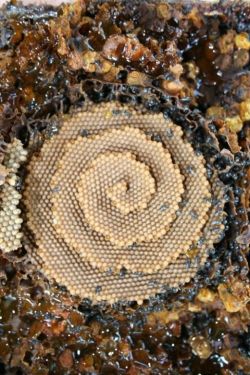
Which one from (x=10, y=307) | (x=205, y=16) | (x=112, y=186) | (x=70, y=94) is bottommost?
(x=10, y=307)

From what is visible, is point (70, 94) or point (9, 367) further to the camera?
point (9, 367)

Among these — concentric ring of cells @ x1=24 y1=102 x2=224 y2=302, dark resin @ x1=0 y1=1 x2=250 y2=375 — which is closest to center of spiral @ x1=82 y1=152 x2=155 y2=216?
concentric ring of cells @ x1=24 y1=102 x2=224 y2=302

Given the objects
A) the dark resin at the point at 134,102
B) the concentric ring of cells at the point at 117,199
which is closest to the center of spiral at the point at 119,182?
the concentric ring of cells at the point at 117,199

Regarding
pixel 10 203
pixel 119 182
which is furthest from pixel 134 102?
pixel 10 203

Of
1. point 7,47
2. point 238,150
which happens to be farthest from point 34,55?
point 238,150

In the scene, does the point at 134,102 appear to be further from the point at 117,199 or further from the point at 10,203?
the point at 10,203

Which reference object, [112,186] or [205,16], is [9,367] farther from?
[205,16]

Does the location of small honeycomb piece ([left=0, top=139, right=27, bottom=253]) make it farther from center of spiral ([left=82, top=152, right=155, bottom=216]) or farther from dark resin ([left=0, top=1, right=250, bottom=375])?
center of spiral ([left=82, top=152, right=155, bottom=216])

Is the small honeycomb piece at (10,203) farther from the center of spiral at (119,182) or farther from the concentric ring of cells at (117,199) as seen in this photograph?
the center of spiral at (119,182)
